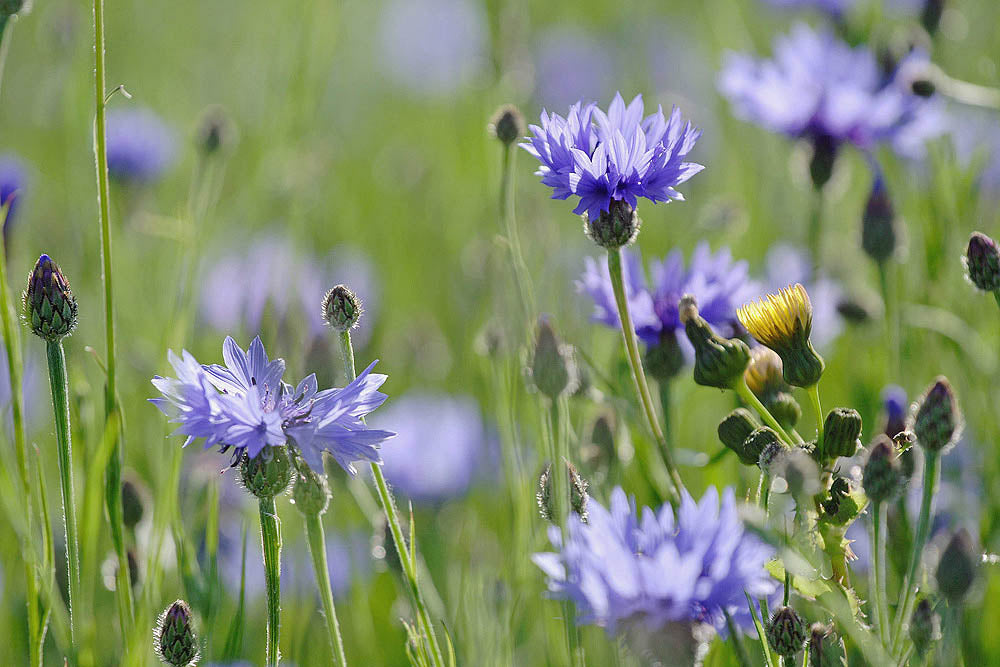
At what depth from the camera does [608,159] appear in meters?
0.81

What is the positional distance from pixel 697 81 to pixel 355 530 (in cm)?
246

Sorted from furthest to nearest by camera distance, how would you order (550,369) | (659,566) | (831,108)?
(831,108), (550,369), (659,566)

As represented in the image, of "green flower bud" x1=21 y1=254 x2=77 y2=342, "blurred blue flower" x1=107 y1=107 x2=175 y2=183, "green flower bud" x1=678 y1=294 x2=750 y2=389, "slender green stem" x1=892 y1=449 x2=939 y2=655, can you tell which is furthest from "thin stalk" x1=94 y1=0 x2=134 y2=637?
"blurred blue flower" x1=107 y1=107 x2=175 y2=183

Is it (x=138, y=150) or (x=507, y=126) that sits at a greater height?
(x=138, y=150)

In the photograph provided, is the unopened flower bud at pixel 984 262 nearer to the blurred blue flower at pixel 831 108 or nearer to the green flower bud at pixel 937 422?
the green flower bud at pixel 937 422

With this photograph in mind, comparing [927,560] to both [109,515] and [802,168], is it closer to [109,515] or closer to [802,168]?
[109,515]

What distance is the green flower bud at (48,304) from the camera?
0.77 metres

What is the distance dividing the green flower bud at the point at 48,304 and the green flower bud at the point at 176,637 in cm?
22

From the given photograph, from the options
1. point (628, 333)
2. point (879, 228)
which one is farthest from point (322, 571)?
point (879, 228)

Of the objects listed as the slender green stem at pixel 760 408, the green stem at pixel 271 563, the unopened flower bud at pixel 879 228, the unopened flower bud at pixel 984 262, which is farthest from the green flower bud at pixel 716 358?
the unopened flower bud at pixel 879 228

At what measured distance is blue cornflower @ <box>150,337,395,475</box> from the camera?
0.70m

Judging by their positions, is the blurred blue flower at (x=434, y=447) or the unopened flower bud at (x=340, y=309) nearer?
the unopened flower bud at (x=340, y=309)

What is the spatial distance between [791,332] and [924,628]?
0.74ft

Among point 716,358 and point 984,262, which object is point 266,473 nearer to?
point 716,358
